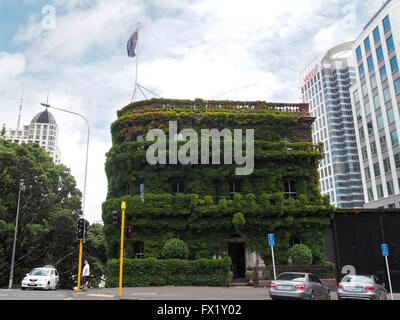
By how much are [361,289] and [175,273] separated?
13693 millimetres

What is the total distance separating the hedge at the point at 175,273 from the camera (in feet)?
86.3

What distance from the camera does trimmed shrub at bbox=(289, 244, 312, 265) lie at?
27.3 metres

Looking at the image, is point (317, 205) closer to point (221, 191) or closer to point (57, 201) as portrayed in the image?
point (221, 191)

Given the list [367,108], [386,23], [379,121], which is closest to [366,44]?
[386,23]

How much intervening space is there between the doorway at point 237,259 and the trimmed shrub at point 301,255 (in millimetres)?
4062

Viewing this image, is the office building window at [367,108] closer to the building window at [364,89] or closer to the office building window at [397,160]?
the building window at [364,89]

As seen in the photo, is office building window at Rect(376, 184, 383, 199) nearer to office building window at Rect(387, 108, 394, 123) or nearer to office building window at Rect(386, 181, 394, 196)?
office building window at Rect(386, 181, 394, 196)

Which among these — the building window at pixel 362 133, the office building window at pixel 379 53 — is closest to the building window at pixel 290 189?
the office building window at pixel 379 53

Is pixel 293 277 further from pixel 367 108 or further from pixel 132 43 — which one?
pixel 367 108

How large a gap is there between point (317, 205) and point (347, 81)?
4453 inches

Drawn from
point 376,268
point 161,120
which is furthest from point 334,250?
point 161,120

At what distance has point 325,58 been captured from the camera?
134000mm

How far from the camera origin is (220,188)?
99.9 ft

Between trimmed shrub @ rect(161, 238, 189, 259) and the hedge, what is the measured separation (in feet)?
2.06
